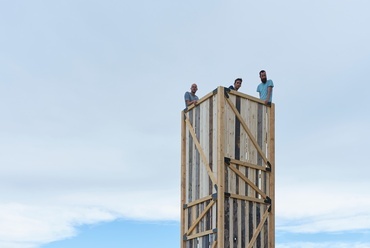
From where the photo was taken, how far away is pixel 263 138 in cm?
2372

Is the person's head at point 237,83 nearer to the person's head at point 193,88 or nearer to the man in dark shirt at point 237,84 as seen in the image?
the man in dark shirt at point 237,84

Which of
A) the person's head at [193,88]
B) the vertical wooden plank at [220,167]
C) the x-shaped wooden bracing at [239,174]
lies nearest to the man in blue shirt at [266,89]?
the x-shaped wooden bracing at [239,174]

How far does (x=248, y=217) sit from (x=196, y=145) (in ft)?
8.68

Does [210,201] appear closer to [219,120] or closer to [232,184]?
[232,184]

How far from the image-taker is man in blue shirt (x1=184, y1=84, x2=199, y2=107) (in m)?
24.4

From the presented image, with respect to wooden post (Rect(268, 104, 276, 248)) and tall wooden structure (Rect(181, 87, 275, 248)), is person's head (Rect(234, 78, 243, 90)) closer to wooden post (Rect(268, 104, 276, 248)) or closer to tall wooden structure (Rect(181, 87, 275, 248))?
tall wooden structure (Rect(181, 87, 275, 248))

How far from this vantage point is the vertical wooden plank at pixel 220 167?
22.0 meters

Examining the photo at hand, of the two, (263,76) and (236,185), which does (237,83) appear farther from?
(236,185)

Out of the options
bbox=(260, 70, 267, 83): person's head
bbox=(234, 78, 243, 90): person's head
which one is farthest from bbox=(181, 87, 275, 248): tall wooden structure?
bbox=(260, 70, 267, 83): person's head

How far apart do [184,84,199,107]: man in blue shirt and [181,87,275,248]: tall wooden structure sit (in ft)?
1.01

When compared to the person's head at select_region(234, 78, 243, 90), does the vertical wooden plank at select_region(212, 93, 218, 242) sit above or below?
below

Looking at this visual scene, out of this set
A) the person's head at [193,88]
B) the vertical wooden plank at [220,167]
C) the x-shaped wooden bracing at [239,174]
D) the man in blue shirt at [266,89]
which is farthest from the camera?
the person's head at [193,88]

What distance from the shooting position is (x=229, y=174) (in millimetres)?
22594

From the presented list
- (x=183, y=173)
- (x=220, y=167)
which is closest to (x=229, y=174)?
(x=220, y=167)
